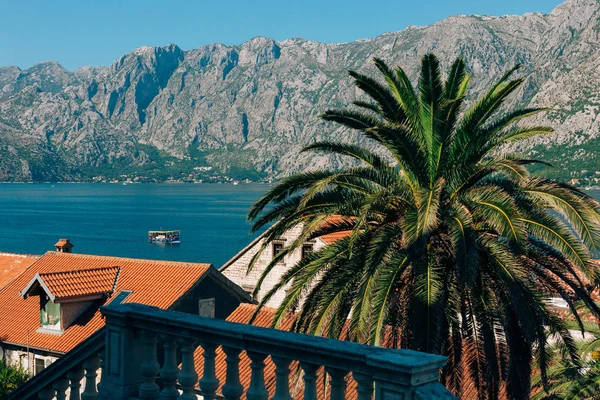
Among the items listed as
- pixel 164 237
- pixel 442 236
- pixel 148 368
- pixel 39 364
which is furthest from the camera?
pixel 164 237

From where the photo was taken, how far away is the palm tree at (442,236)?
34.2 ft

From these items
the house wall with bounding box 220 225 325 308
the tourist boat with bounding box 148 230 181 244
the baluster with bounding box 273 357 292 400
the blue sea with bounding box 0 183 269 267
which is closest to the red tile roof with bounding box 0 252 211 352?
the house wall with bounding box 220 225 325 308

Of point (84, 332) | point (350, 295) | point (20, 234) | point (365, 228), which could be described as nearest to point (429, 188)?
point (365, 228)

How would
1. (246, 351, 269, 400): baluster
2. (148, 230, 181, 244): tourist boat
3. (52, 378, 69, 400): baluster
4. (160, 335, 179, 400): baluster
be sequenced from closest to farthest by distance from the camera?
(246, 351, 269, 400): baluster < (160, 335, 179, 400): baluster < (52, 378, 69, 400): baluster < (148, 230, 181, 244): tourist boat

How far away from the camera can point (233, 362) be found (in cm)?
588

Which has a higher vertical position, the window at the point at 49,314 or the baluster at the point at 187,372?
the baluster at the point at 187,372

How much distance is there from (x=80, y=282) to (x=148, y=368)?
21795 millimetres

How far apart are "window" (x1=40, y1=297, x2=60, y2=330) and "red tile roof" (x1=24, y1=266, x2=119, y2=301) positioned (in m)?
1.13

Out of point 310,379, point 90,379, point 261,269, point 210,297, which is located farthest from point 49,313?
point 310,379

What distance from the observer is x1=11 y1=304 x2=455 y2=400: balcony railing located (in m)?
4.62

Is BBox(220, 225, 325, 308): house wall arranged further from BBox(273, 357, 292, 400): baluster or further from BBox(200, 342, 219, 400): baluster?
BBox(273, 357, 292, 400): baluster

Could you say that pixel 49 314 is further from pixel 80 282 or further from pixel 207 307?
pixel 207 307

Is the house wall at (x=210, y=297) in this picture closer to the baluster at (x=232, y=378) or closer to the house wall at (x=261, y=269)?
the house wall at (x=261, y=269)

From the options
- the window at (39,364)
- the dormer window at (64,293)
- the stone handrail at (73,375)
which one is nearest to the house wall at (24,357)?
the window at (39,364)
